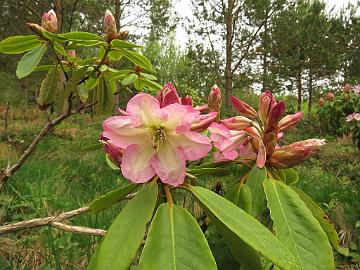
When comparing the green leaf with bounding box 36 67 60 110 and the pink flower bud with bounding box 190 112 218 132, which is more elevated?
the green leaf with bounding box 36 67 60 110

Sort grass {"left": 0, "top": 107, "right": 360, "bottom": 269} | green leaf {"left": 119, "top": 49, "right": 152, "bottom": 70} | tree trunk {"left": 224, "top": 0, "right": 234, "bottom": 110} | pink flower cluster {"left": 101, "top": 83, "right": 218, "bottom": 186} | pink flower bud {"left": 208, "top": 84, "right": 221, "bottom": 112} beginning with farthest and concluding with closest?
tree trunk {"left": 224, "top": 0, "right": 234, "bottom": 110} < grass {"left": 0, "top": 107, "right": 360, "bottom": 269} < green leaf {"left": 119, "top": 49, "right": 152, "bottom": 70} < pink flower bud {"left": 208, "top": 84, "right": 221, "bottom": 112} < pink flower cluster {"left": 101, "top": 83, "right": 218, "bottom": 186}

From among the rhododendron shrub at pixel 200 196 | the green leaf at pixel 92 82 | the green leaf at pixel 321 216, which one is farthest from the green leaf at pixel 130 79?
the green leaf at pixel 321 216

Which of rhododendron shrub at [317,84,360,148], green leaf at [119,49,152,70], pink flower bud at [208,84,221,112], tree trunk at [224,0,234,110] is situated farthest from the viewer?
tree trunk at [224,0,234,110]

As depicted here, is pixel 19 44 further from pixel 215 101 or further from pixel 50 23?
pixel 215 101

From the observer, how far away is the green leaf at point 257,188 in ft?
1.71

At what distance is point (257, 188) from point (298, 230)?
11 centimetres

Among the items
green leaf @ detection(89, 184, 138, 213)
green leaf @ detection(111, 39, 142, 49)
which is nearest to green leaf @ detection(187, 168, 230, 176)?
green leaf @ detection(89, 184, 138, 213)

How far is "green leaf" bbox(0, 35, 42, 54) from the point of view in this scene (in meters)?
0.78

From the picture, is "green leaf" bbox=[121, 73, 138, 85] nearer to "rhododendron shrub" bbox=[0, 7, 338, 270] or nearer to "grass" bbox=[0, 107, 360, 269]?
"grass" bbox=[0, 107, 360, 269]

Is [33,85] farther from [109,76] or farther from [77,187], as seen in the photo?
[109,76]

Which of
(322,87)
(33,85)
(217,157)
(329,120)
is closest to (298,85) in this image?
(322,87)

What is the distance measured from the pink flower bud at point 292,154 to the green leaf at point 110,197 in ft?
0.62

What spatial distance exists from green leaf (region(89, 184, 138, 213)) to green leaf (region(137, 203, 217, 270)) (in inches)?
2.7

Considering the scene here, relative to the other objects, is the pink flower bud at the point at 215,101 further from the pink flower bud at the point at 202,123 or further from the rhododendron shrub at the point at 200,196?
the pink flower bud at the point at 202,123
